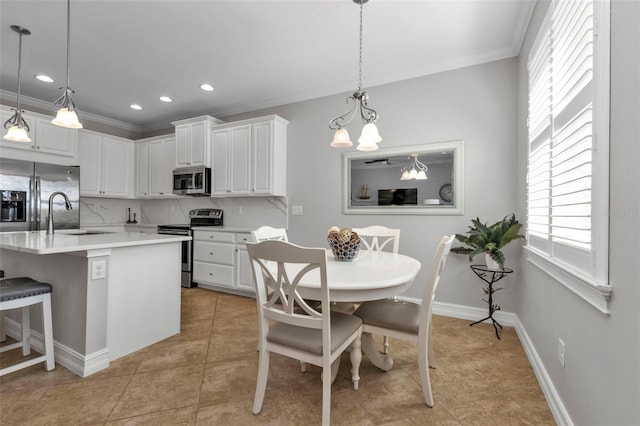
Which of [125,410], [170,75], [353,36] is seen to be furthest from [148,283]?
[353,36]

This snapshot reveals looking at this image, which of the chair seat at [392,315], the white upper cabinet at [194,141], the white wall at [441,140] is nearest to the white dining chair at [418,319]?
the chair seat at [392,315]

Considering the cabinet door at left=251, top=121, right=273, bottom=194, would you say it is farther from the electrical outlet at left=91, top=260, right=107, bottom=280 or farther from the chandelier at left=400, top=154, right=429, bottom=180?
the electrical outlet at left=91, top=260, right=107, bottom=280

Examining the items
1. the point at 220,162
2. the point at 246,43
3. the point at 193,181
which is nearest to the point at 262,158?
the point at 220,162

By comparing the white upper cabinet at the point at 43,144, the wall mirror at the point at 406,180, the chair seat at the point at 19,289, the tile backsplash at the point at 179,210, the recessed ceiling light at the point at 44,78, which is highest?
the recessed ceiling light at the point at 44,78

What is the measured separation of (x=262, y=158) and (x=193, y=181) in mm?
1187

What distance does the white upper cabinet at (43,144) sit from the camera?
3.65 meters

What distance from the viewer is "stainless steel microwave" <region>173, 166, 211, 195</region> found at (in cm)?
421

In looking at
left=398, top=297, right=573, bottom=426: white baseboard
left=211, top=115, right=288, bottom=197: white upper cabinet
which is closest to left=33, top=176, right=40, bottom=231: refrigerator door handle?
left=211, top=115, right=288, bottom=197: white upper cabinet

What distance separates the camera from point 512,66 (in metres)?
2.79

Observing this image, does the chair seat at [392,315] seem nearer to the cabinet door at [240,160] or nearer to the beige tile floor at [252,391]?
the beige tile floor at [252,391]

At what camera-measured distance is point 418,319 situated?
1.72 metres

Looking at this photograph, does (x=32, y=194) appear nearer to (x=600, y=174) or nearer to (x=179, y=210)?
(x=179, y=210)

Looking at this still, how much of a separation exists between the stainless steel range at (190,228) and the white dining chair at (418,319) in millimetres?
3143

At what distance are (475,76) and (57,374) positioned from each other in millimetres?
4206
